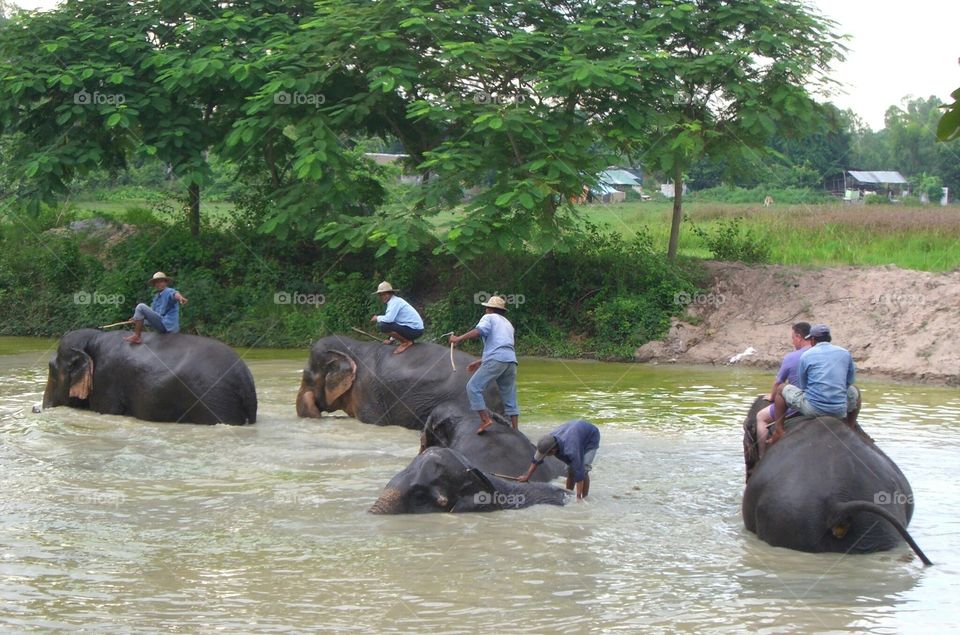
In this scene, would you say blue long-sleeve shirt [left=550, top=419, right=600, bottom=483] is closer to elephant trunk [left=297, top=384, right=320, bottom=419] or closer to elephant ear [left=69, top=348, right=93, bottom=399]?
elephant trunk [left=297, top=384, right=320, bottom=419]

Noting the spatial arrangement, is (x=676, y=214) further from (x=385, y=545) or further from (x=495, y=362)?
(x=385, y=545)

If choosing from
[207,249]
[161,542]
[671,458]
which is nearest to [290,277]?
[207,249]

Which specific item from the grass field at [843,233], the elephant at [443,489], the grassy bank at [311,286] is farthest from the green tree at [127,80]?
the elephant at [443,489]

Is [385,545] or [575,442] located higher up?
[575,442]

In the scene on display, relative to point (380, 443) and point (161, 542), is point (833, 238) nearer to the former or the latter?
point (380, 443)

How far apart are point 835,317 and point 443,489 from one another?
11090mm

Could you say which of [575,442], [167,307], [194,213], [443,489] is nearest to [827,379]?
[575,442]

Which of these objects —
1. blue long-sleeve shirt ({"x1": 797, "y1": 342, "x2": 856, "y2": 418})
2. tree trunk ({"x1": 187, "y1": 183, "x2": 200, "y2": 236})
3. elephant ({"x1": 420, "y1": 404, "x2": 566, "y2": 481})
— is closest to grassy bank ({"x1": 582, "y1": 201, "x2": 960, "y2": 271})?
tree trunk ({"x1": 187, "y1": 183, "x2": 200, "y2": 236})

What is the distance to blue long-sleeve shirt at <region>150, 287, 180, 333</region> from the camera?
13.9 m

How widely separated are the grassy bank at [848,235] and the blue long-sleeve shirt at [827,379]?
39.9ft

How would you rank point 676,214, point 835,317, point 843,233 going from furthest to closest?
1. point 843,233
2. point 676,214
3. point 835,317

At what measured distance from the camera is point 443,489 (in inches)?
373

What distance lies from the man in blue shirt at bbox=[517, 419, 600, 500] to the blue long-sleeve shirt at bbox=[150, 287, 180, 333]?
5.54 meters

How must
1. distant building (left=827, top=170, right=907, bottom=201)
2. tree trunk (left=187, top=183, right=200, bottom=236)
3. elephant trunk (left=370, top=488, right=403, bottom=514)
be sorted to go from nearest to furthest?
1. elephant trunk (left=370, top=488, right=403, bottom=514)
2. tree trunk (left=187, top=183, right=200, bottom=236)
3. distant building (left=827, top=170, right=907, bottom=201)
